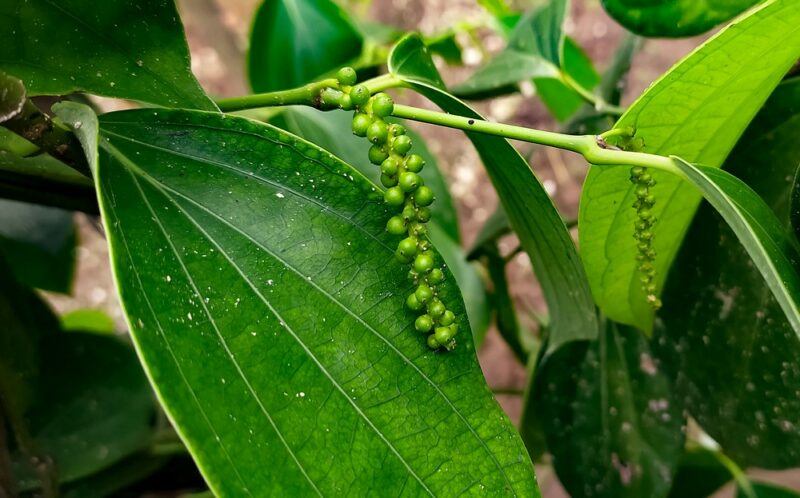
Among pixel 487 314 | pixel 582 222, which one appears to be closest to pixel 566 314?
pixel 582 222

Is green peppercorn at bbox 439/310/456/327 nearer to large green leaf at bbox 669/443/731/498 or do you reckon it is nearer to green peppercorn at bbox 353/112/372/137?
green peppercorn at bbox 353/112/372/137

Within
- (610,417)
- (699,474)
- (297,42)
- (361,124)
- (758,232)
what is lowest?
(699,474)

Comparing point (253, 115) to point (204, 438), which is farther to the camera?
point (253, 115)

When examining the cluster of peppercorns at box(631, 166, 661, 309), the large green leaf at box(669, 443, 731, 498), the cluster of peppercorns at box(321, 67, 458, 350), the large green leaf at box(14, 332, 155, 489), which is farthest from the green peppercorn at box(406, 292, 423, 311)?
the large green leaf at box(669, 443, 731, 498)

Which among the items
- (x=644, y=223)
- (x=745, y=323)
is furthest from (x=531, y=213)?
(x=745, y=323)

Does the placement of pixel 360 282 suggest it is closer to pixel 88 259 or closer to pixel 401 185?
pixel 401 185

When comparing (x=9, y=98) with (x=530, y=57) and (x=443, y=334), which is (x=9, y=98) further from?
(x=530, y=57)
